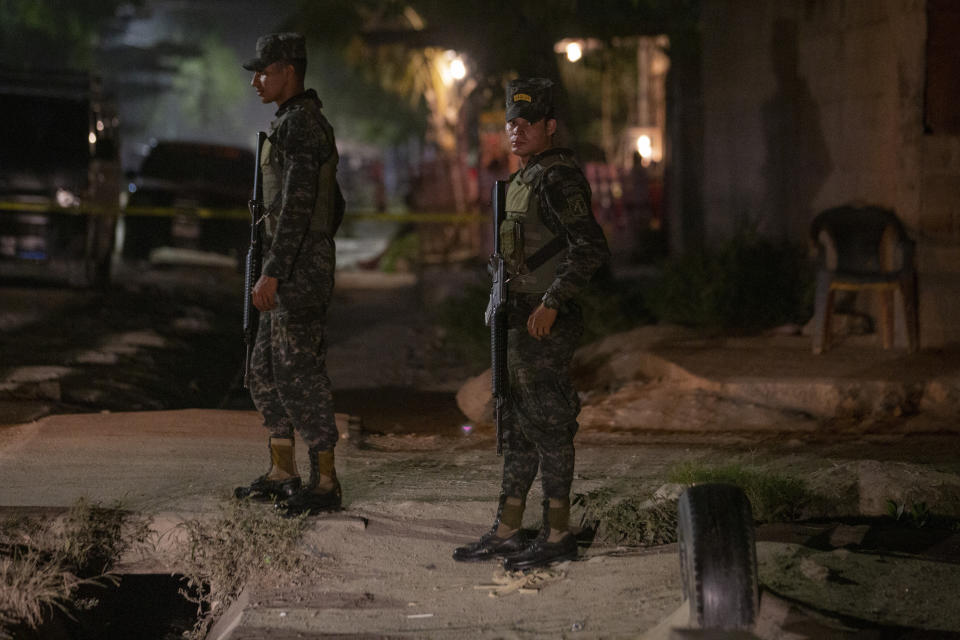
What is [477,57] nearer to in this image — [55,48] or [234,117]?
[55,48]

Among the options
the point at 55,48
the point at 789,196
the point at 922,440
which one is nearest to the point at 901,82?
the point at 789,196

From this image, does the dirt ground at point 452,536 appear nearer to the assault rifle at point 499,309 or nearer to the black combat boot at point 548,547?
the black combat boot at point 548,547

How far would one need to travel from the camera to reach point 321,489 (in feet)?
17.1

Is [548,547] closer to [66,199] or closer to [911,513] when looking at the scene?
[911,513]

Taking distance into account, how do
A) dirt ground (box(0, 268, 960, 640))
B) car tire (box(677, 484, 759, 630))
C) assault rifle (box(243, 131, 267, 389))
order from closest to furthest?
1. car tire (box(677, 484, 759, 630))
2. dirt ground (box(0, 268, 960, 640))
3. assault rifle (box(243, 131, 267, 389))

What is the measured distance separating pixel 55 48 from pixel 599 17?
99.4ft

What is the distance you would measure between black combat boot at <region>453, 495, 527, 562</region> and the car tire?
93cm

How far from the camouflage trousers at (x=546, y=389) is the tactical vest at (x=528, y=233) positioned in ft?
0.25

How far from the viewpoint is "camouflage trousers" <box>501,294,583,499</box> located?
4.54 m

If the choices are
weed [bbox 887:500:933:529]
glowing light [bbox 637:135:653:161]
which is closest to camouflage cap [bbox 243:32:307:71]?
weed [bbox 887:500:933:529]

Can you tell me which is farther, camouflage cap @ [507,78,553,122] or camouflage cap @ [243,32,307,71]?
camouflage cap @ [243,32,307,71]

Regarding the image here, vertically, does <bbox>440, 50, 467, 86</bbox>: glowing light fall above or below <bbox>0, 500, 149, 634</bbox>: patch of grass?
above

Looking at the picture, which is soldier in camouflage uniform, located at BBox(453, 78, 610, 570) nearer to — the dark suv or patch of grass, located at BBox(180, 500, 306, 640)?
patch of grass, located at BBox(180, 500, 306, 640)

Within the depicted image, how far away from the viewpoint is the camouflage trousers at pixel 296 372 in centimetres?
511
